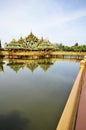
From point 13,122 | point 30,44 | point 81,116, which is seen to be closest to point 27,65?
point 30,44

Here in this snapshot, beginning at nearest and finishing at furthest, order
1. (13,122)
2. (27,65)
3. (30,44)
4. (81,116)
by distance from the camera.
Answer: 1. (81,116)
2. (13,122)
3. (27,65)
4. (30,44)

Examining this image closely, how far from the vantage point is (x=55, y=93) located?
11180 millimetres

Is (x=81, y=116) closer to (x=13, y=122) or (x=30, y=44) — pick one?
(x=13, y=122)

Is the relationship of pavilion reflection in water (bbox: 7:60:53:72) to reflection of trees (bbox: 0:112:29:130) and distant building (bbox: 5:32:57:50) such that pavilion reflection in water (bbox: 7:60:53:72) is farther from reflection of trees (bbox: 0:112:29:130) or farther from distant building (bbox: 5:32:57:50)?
reflection of trees (bbox: 0:112:29:130)

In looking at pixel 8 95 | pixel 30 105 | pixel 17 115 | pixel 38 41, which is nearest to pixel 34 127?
pixel 17 115

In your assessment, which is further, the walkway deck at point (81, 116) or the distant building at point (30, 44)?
the distant building at point (30, 44)

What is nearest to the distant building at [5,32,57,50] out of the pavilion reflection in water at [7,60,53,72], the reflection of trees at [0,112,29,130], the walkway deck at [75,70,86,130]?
the pavilion reflection in water at [7,60,53,72]

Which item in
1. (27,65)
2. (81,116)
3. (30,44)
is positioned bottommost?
(27,65)

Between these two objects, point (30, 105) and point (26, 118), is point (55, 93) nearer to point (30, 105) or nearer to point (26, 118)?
point (30, 105)

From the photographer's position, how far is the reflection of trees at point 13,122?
618 cm

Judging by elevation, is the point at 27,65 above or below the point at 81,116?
below

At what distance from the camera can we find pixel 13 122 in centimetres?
664

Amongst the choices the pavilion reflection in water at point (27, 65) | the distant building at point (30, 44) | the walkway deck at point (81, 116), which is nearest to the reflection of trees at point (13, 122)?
the walkway deck at point (81, 116)

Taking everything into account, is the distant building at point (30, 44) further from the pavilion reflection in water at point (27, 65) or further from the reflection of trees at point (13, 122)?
the reflection of trees at point (13, 122)
